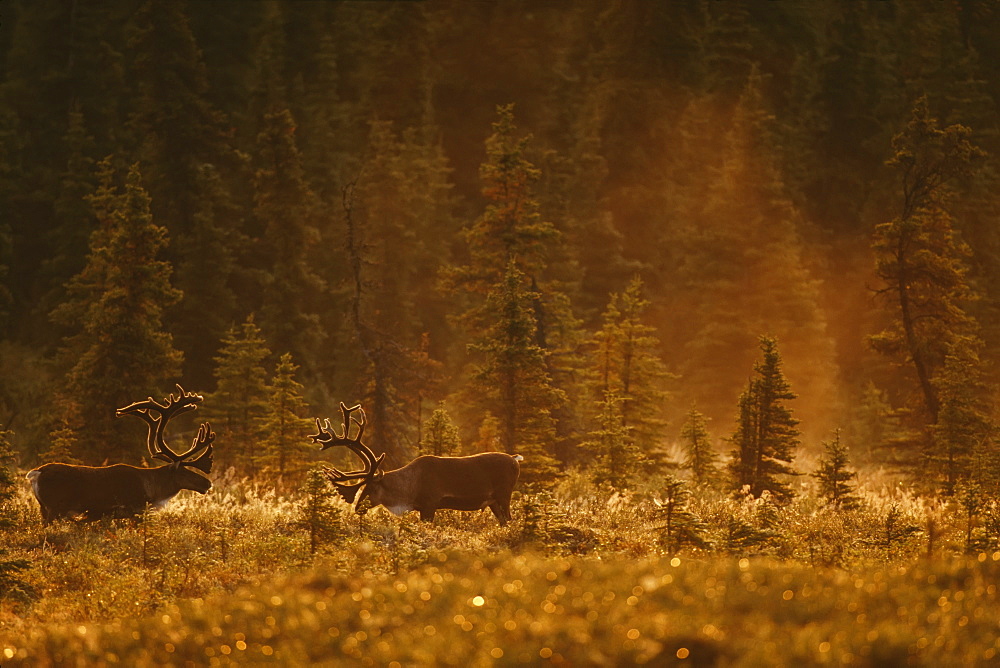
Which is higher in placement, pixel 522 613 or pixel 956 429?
pixel 956 429

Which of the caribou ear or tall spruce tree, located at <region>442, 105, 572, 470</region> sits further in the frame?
tall spruce tree, located at <region>442, 105, 572, 470</region>

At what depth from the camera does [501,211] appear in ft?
104

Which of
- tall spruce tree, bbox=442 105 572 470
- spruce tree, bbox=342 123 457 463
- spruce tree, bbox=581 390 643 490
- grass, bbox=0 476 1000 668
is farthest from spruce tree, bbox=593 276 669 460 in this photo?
grass, bbox=0 476 1000 668

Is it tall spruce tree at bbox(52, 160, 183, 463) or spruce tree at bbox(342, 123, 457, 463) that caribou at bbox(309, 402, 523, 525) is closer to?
tall spruce tree at bbox(52, 160, 183, 463)

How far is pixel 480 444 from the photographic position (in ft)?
85.0

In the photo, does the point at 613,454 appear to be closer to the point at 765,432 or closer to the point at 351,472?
the point at 765,432

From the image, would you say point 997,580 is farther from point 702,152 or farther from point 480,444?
point 702,152

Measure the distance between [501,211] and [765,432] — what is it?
12.6 meters

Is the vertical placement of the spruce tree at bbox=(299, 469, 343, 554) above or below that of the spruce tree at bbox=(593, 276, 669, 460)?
below

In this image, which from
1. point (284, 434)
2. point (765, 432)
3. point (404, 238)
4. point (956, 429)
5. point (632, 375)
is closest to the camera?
point (765, 432)

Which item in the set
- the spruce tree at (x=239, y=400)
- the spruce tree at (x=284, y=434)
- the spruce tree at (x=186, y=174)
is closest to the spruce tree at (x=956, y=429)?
the spruce tree at (x=284, y=434)

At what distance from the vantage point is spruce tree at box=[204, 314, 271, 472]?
93.8ft

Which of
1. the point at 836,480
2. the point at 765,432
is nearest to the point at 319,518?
the point at 836,480

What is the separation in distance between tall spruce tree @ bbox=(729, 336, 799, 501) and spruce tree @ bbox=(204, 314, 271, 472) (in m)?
A: 13.7
